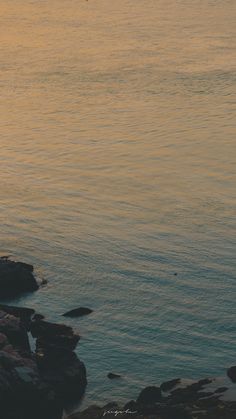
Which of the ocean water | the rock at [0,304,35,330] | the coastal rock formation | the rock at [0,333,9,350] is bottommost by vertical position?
the ocean water

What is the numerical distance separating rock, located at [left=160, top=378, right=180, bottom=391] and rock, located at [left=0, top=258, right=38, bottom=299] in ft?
36.3

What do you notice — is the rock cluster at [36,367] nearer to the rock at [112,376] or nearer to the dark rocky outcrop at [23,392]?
the dark rocky outcrop at [23,392]

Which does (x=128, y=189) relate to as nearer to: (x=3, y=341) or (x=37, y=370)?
(x=3, y=341)

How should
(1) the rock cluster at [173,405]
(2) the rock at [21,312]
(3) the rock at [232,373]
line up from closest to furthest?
(1) the rock cluster at [173,405]
(3) the rock at [232,373]
(2) the rock at [21,312]

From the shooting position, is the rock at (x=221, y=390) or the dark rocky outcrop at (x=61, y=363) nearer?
the dark rocky outcrop at (x=61, y=363)

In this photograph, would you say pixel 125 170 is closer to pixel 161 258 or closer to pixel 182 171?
pixel 182 171

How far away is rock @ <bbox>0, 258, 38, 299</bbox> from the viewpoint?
44219 millimetres

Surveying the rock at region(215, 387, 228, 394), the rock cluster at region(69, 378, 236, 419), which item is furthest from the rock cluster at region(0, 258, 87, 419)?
the rock at region(215, 387, 228, 394)

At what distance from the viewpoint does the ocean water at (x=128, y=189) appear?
41.0 meters

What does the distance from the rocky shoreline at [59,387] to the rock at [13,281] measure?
387cm

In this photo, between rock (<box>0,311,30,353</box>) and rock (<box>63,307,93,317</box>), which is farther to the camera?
rock (<box>63,307,93,317</box>)

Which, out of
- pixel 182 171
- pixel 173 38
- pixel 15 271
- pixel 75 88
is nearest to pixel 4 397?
pixel 15 271

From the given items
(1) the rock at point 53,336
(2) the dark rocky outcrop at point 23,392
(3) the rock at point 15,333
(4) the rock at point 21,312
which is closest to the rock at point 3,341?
(2) the dark rocky outcrop at point 23,392

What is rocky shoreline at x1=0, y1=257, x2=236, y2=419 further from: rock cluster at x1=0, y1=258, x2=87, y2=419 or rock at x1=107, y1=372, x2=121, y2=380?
rock at x1=107, y1=372, x2=121, y2=380
